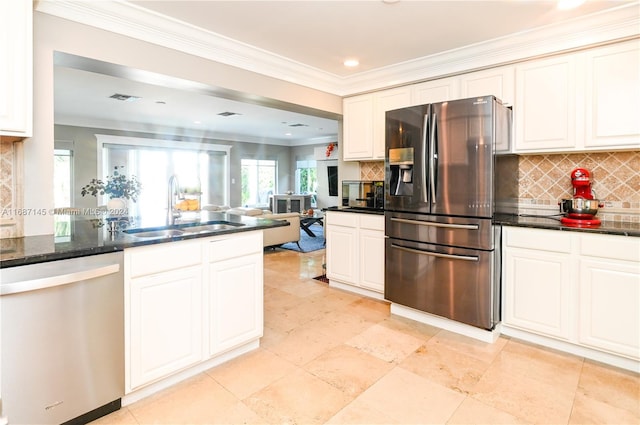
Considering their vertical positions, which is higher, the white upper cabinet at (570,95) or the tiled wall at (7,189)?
the white upper cabinet at (570,95)

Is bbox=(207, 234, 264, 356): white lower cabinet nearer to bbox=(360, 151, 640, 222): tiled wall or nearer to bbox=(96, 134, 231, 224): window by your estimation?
bbox=(360, 151, 640, 222): tiled wall

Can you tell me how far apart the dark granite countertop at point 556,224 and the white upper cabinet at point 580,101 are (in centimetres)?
57

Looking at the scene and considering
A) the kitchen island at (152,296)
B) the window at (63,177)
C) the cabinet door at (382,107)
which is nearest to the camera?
the kitchen island at (152,296)

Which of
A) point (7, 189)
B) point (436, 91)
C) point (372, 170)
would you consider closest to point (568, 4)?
point (436, 91)

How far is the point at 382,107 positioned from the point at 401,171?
1069mm

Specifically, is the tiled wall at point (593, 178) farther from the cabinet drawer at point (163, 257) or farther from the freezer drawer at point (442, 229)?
the cabinet drawer at point (163, 257)

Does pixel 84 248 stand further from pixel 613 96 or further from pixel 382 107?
pixel 613 96

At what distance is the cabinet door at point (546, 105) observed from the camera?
108 inches

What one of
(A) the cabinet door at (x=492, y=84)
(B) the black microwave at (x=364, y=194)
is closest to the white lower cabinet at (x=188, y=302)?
(B) the black microwave at (x=364, y=194)

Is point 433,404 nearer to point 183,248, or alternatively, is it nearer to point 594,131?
point 183,248

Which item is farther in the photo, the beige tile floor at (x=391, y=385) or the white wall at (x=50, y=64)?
the white wall at (x=50, y=64)

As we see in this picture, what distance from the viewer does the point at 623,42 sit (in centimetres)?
254

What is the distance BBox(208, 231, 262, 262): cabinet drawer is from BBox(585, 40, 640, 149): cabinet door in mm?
2644

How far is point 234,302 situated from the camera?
2449mm
